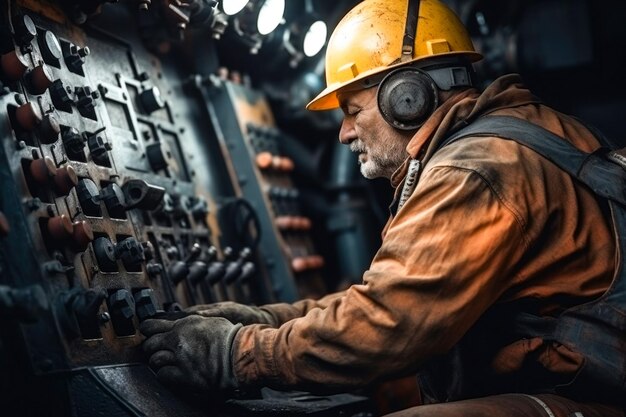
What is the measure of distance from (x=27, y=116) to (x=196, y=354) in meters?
0.79

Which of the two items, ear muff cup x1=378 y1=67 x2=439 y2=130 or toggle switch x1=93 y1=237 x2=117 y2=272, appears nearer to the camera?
toggle switch x1=93 y1=237 x2=117 y2=272

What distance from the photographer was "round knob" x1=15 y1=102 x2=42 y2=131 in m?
2.31

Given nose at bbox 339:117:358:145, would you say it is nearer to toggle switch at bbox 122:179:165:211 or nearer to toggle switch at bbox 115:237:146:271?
toggle switch at bbox 122:179:165:211

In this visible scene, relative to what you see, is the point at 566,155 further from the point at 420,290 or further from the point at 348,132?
the point at 348,132

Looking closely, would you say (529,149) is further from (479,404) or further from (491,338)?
(479,404)

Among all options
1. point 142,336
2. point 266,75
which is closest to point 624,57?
point 266,75

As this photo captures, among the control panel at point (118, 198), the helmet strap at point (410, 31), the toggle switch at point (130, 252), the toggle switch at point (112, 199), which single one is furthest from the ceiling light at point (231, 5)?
the toggle switch at point (130, 252)

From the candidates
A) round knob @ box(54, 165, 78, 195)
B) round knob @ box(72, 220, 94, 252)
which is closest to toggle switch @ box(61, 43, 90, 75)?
round knob @ box(54, 165, 78, 195)

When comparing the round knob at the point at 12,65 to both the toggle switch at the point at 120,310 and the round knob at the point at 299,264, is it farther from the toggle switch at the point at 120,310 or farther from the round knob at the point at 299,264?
the round knob at the point at 299,264

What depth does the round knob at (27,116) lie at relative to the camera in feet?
7.57

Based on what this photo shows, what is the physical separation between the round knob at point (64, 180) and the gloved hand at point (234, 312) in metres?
0.54

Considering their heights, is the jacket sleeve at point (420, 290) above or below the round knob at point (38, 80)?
below

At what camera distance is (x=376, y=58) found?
2.87 m

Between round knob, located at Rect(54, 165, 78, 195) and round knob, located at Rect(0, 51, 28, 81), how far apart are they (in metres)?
0.28
